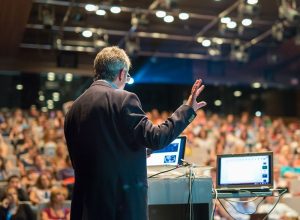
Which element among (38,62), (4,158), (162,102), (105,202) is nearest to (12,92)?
(38,62)

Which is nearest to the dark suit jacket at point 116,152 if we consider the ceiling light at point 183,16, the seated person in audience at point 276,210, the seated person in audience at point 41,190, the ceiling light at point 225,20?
the seated person in audience at point 276,210

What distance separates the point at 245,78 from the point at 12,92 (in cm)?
549

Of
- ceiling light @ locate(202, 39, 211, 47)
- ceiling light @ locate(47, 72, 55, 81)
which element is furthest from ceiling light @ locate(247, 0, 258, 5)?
ceiling light @ locate(47, 72, 55, 81)

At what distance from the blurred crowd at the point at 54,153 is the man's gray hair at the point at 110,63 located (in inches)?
123

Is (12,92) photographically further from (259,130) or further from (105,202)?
(105,202)

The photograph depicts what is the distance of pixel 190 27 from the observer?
31.2 feet

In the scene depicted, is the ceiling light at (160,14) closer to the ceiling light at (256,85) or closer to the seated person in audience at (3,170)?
the seated person in audience at (3,170)

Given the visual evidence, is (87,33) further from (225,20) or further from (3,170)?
(3,170)

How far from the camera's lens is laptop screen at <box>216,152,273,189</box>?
2.55 metres

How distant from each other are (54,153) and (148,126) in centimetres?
609

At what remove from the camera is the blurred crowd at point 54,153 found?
4914 mm

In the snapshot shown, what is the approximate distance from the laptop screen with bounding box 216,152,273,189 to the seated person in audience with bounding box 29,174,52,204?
310 centimetres

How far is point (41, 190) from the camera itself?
5.68 meters

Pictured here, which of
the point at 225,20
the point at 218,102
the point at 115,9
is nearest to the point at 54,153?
the point at 115,9
